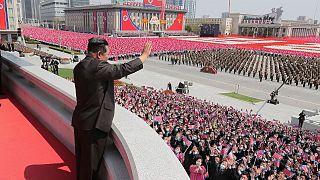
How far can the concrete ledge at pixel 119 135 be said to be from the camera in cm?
175

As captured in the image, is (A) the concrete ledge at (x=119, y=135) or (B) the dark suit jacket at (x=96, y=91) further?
(B) the dark suit jacket at (x=96, y=91)

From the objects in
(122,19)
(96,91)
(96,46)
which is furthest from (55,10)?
(96,91)

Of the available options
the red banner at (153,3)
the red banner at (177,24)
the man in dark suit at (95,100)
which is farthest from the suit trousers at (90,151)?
the red banner at (177,24)

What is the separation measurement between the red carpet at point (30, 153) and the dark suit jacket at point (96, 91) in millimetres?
894

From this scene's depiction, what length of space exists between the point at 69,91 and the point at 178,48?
50.2 m

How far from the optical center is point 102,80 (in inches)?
83.4

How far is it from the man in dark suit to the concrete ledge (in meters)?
0.13

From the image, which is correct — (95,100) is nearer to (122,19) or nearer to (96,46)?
(96,46)

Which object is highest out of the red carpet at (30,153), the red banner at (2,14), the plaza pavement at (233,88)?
the red banner at (2,14)

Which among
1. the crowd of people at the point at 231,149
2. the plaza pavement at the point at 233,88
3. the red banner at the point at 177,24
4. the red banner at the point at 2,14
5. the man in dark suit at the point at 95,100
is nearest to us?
the man in dark suit at the point at 95,100

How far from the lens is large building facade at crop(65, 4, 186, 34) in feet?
303

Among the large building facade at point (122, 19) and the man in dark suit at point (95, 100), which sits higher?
the large building facade at point (122, 19)

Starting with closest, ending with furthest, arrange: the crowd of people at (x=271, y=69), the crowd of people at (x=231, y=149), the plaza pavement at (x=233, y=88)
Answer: the crowd of people at (x=231, y=149) → the plaza pavement at (x=233, y=88) → the crowd of people at (x=271, y=69)

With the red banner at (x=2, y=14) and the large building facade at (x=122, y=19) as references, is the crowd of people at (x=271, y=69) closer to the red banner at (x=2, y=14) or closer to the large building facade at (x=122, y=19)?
the red banner at (x=2, y=14)
